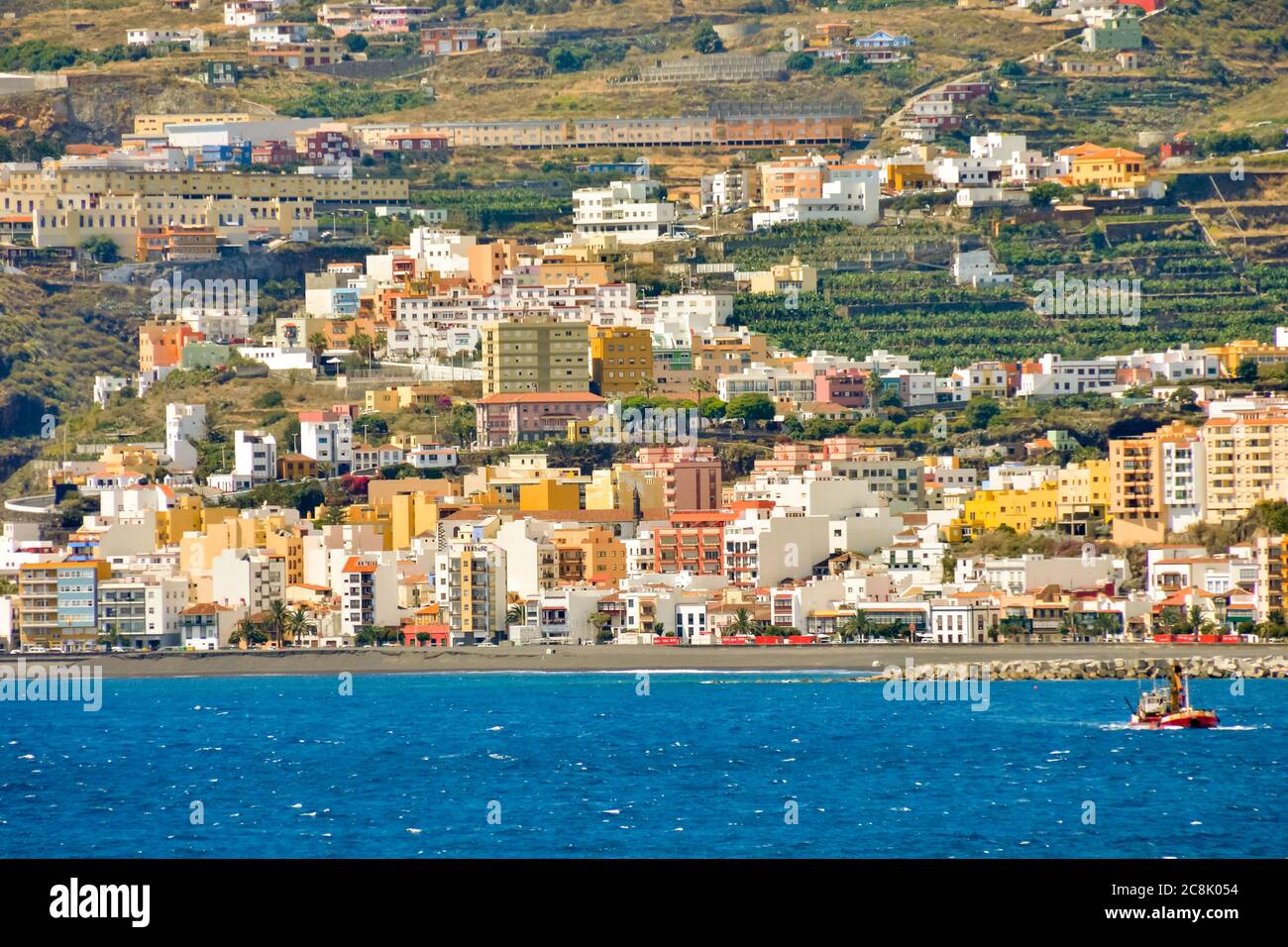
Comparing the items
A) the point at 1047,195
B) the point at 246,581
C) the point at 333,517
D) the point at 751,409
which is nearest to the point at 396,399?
the point at 751,409

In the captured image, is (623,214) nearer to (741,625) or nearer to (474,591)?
(474,591)

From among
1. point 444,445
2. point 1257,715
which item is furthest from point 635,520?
point 1257,715

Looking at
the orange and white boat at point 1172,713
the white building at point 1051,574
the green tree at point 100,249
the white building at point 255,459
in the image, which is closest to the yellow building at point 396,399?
the white building at point 255,459

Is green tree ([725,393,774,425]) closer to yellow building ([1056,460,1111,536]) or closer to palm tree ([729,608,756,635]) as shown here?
yellow building ([1056,460,1111,536])

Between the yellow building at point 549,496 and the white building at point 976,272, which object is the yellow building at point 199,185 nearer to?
the white building at point 976,272

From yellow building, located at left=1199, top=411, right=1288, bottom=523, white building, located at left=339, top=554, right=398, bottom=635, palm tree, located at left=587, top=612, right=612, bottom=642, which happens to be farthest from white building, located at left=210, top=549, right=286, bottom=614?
yellow building, located at left=1199, top=411, right=1288, bottom=523

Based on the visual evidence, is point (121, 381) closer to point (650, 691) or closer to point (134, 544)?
point (134, 544)
